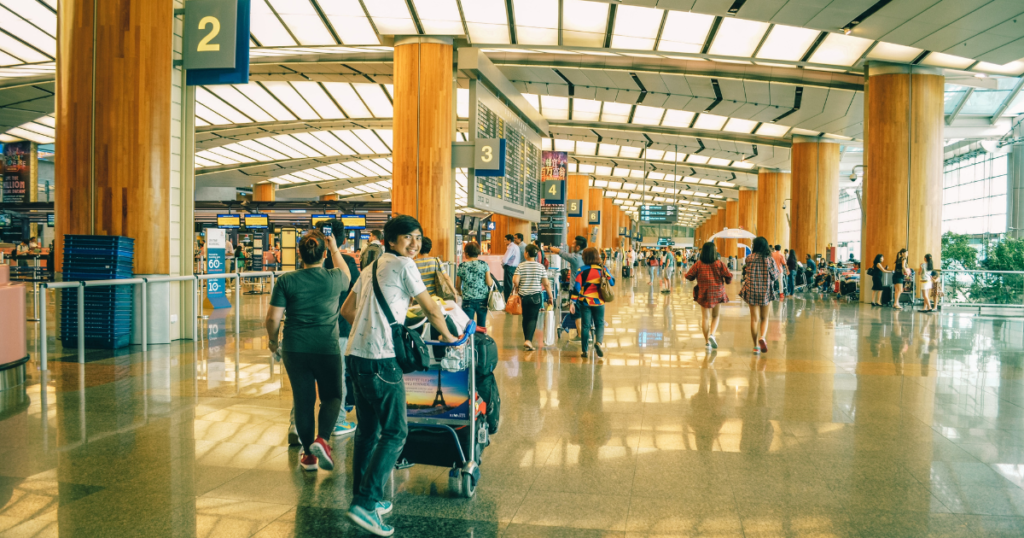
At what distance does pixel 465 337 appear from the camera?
3.50 meters

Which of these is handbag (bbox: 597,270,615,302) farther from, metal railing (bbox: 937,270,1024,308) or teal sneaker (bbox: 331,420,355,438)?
metal railing (bbox: 937,270,1024,308)

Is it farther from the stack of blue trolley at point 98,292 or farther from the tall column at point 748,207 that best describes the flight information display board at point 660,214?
the stack of blue trolley at point 98,292

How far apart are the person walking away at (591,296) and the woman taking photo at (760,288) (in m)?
2.19

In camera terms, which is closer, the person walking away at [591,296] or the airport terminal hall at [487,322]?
the airport terminal hall at [487,322]

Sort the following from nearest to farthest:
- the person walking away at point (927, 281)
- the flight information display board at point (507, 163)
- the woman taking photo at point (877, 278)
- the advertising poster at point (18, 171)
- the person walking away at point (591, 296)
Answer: the person walking away at point (591, 296), the flight information display board at point (507, 163), the person walking away at point (927, 281), the woman taking photo at point (877, 278), the advertising poster at point (18, 171)

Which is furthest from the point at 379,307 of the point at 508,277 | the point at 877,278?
the point at 877,278

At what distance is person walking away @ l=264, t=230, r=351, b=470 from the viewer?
389cm

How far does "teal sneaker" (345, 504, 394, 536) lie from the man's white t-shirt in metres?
0.69

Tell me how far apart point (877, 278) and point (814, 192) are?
11037mm

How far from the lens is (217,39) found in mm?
8797

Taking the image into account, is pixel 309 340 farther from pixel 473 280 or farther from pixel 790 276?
pixel 790 276

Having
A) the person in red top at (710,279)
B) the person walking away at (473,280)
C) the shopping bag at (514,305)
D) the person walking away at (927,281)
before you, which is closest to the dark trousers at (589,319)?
the shopping bag at (514,305)

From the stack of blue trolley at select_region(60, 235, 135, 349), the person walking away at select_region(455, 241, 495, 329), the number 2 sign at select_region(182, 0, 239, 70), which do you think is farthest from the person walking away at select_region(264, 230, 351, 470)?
the number 2 sign at select_region(182, 0, 239, 70)

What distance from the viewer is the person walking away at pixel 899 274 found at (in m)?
16.1
